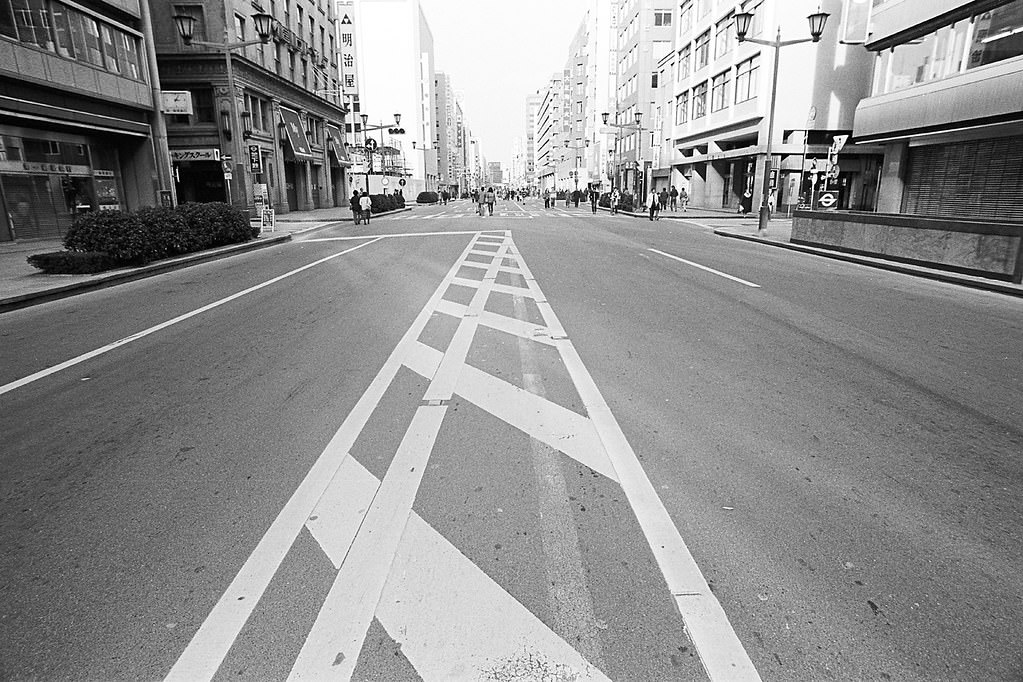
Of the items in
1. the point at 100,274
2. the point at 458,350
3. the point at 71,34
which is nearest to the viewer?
the point at 458,350

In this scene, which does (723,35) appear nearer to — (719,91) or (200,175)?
(719,91)

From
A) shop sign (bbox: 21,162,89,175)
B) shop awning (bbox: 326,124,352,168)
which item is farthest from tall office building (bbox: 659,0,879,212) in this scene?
shop sign (bbox: 21,162,89,175)

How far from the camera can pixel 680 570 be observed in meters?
2.96

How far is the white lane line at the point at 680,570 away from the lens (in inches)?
95.4

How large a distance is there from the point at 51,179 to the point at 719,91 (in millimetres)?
39237

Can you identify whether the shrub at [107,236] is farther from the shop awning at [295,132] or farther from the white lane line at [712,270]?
the shop awning at [295,132]

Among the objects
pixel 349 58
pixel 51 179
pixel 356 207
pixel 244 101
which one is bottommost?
pixel 356 207

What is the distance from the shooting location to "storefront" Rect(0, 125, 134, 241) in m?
20.1

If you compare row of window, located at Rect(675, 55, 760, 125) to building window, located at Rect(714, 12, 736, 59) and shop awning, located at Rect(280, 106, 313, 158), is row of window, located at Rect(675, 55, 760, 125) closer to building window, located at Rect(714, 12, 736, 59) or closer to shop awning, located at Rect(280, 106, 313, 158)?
building window, located at Rect(714, 12, 736, 59)

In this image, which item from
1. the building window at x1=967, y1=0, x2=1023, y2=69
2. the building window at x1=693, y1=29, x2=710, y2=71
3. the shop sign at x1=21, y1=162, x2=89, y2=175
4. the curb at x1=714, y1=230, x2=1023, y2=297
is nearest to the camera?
the curb at x1=714, y1=230, x2=1023, y2=297

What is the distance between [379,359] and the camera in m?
6.53

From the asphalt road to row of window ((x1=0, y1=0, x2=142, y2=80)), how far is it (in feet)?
59.9

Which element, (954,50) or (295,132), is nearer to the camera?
(954,50)

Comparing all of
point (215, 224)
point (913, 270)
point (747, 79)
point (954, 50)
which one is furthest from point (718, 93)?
point (215, 224)
